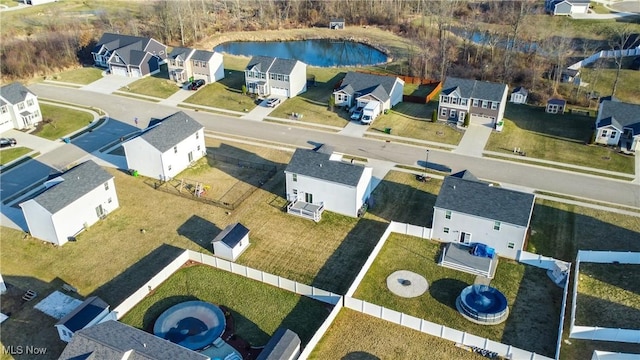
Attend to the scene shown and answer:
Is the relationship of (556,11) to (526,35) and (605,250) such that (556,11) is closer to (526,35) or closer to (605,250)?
(526,35)

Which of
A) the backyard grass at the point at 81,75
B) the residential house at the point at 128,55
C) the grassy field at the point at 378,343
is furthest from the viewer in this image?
the residential house at the point at 128,55

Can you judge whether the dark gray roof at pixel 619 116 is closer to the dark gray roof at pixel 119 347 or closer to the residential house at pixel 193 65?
the dark gray roof at pixel 119 347

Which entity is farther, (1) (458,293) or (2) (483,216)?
(2) (483,216)

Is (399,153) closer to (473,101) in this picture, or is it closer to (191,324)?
(473,101)

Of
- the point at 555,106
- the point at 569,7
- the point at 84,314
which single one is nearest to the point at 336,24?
the point at 569,7

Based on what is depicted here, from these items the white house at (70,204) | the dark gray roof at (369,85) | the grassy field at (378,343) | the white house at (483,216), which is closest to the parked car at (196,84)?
the dark gray roof at (369,85)
